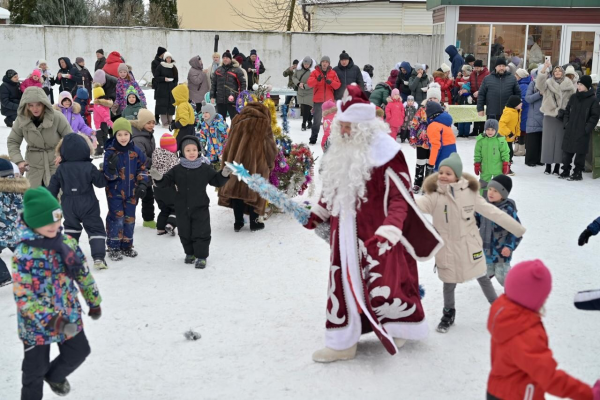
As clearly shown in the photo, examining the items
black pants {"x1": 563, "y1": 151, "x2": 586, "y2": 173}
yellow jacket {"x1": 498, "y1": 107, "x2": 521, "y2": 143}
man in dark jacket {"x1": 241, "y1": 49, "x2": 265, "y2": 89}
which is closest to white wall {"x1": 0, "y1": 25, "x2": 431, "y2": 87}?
man in dark jacket {"x1": 241, "y1": 49, "x2": 265, "y2": 89}

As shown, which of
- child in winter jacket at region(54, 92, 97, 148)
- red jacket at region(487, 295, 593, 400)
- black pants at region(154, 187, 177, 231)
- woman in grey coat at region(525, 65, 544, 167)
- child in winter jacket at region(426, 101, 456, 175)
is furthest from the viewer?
woman in grey coat at region(525, 65, 544, 167)

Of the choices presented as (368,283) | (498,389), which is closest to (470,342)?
(368,283)

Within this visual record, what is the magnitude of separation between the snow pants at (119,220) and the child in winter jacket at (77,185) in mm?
426

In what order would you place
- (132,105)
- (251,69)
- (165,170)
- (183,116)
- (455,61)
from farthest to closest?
(455,61) < (251,69) < (132,105) < (183,116) < (165,170)

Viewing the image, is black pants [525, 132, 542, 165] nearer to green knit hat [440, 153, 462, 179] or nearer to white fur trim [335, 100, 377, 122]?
green knit hat [440, 153, 462, 179]

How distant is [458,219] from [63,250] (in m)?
3.04

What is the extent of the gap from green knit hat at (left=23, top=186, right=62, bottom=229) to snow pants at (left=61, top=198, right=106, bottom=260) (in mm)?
2926

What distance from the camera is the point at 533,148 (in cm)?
1338

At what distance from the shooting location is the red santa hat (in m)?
5.04

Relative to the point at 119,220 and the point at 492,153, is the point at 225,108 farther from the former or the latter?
the point at 119,220

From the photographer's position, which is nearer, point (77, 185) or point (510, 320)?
point (510, 320)

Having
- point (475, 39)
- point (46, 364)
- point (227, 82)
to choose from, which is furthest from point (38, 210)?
point (475, 39)

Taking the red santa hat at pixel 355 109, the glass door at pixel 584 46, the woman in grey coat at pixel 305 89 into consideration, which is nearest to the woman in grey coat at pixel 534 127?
the woman in grey coat at pixel 305 89

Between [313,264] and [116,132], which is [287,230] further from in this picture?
[116,132]
